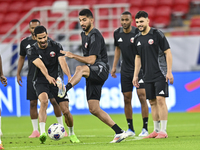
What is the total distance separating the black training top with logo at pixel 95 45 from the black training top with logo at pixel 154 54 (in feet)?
3.25

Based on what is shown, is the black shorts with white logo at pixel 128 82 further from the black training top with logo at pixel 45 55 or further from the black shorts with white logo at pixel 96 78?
the black shorts with white logo at pixel 96 78

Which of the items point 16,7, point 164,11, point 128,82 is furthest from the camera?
point 16,7

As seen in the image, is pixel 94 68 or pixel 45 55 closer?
pixel 94 68

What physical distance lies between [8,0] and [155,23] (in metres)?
8.43

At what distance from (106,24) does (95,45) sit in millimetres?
13493

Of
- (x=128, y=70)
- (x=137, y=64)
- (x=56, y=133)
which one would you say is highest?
(x=137, y=64)

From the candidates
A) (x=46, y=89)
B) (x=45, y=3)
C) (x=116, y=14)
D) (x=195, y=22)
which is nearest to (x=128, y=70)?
(x=46, y=89)

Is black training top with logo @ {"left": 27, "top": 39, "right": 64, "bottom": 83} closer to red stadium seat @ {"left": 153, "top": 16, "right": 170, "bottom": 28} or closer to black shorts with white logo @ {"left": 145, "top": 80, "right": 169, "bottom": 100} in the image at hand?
black shorts with white logo @ {"left": 145, "top": 80, "right": 169, "bottom": 100}

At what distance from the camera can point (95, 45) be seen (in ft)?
21.7

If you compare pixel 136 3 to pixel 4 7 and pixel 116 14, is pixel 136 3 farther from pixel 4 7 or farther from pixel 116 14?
pixel 4 7

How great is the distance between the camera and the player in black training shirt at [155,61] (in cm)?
738

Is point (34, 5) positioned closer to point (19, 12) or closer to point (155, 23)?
point (19, 12)

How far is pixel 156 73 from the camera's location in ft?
24.5

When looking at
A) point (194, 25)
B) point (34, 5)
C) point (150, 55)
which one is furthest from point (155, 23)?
point (150, 55)
